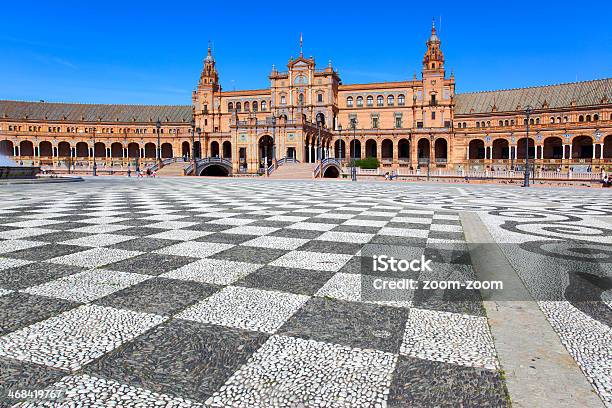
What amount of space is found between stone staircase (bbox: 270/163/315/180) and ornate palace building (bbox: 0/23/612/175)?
494 cm

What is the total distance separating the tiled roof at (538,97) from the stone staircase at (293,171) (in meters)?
41.3

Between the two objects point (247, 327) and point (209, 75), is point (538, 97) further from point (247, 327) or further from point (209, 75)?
point (247, 327)

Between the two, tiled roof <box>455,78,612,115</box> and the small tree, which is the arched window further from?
tiled roof <box>455,78,612,115</box>

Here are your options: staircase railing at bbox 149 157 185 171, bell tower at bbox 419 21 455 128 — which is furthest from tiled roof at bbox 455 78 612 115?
staircase railing at bbox 149 157 185 171

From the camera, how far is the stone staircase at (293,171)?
4262cm

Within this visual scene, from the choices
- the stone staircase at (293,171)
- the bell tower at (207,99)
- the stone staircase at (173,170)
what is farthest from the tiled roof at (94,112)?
the stone staircase at (293,171)

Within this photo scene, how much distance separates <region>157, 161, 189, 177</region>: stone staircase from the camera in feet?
160

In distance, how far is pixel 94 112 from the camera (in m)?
85.6

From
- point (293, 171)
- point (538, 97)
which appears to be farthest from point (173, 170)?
point (538, 97)

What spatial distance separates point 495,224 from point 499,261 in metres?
3.22

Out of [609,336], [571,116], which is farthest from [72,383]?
[571,116]

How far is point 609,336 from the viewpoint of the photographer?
271 centimetres

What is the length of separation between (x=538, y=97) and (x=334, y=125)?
3451 cm

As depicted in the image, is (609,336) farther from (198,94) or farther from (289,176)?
(198,94)
